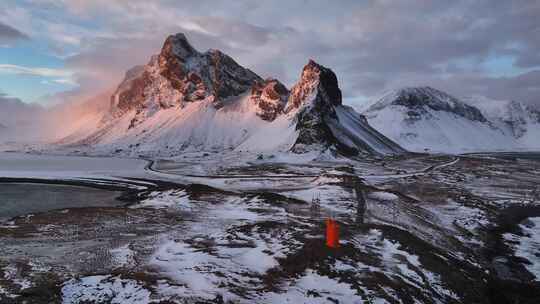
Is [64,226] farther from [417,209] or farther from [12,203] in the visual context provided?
[417,209]

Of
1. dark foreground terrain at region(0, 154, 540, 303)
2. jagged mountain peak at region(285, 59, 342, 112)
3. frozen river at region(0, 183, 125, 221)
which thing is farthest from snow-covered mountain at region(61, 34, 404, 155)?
dark foreground terrain at region(0, 154, 540, 303)

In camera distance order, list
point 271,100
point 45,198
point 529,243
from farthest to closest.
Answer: point 271,100, point 45,198, point 529,243

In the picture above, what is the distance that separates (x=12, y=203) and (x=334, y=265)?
34.0 m

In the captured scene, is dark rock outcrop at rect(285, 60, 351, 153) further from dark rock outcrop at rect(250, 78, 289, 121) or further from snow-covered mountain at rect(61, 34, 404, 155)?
dark rock outcrop at rect(250, 78, 289, 121)

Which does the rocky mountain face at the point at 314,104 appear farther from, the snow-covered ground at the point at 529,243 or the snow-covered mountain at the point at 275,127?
the snow-covered ground at the point at 529,243

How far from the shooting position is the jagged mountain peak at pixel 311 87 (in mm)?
156375

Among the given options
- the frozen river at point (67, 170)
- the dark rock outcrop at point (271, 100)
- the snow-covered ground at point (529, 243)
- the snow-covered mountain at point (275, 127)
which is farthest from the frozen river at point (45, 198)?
the dark rock outcrop at point (271, 100)

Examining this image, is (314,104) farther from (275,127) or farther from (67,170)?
(67,170)

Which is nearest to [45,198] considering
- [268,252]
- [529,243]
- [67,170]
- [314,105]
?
[268,252]

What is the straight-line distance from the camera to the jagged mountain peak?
156375 millimetres

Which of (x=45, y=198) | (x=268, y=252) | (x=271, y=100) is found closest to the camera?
(x=268, y=252)

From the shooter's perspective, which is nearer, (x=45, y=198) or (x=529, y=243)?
(x=529, y=243)

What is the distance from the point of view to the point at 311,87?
159m

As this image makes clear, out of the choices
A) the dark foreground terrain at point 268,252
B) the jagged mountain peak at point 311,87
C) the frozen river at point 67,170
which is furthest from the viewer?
the jagged mountain peak at point 311,87
